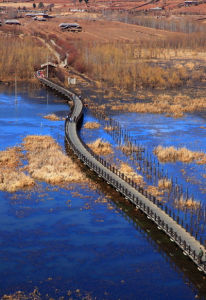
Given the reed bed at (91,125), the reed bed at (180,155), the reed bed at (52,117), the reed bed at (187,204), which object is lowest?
the reed bed at (52,117)

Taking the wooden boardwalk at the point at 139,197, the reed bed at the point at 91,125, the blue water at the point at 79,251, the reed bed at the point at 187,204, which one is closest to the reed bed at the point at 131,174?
the wooden boardwalk at the point at 139,197

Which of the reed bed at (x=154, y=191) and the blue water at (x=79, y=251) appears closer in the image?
the blue water at (x=79, y=251)

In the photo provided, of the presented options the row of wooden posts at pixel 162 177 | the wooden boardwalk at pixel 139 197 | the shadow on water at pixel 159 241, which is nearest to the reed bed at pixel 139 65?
the row of wooden posts at pixel 162 177

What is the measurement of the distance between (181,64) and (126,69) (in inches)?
741

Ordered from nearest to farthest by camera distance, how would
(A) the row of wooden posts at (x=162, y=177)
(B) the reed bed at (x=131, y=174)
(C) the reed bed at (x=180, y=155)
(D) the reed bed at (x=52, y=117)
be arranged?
(A) the row of wooden posts at (x=162, y=177) < (B) the reed bed at (x=131, y=174) < (C) the reed bed at (x=180, y=155) < (D) the reed bed at (x=52, y=117)

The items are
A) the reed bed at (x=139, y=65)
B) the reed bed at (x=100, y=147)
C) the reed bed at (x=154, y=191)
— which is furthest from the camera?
the reed bed at (x=139, y=65)

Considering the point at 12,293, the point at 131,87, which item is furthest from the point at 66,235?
the point at 131,87

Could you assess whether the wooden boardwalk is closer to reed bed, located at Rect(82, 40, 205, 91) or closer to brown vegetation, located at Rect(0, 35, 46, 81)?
reed bed, located at Rect(82, 40, 205, 91)

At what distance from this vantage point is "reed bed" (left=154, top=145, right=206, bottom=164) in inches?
2334

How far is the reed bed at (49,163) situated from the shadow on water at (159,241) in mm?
2421

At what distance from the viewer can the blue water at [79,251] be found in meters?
33.4

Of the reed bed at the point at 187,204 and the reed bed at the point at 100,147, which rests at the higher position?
the reed bed at the point at 187,204

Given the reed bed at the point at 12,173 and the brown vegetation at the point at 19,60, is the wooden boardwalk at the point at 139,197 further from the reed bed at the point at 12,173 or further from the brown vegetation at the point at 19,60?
the brown vegetation at the point at 19,60

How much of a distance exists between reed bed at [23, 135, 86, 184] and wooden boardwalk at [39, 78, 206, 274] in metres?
1.57
